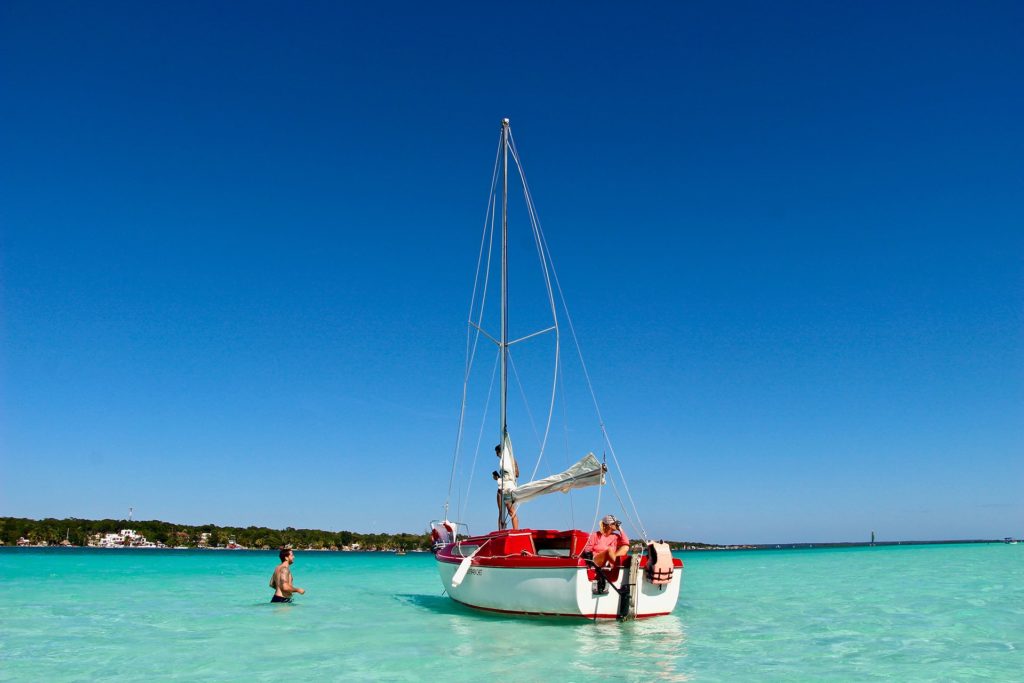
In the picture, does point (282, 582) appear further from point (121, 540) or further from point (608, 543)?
point (121, 540)

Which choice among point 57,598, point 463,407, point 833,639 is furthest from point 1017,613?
point 57,598

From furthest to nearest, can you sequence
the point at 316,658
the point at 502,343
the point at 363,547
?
the point at 363,547, the point at 502,343, the point at 316,658

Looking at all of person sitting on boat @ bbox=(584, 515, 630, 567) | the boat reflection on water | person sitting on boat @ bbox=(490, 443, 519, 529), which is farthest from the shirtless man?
the boat reflection on water

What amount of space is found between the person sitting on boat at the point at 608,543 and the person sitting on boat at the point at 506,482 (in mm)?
4435

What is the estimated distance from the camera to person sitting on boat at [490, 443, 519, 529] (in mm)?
19016

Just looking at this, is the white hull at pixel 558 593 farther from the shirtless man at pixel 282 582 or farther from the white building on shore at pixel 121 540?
the white building on shore at pixel 121 540

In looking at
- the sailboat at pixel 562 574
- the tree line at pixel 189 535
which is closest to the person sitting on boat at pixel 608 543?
the sailboat at pixel 562 574

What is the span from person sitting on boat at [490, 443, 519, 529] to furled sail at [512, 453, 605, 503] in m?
0.29

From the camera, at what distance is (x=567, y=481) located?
1730cm

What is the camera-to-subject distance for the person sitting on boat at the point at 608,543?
1425 centimetres

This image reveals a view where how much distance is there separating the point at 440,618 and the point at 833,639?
8.22m

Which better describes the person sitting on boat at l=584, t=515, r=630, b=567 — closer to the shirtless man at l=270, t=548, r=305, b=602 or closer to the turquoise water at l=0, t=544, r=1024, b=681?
the turquoise water at l=0, t=544, r=1024, b=681

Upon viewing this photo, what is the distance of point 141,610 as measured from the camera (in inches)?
743

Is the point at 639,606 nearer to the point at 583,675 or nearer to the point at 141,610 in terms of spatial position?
the point at 583,675
